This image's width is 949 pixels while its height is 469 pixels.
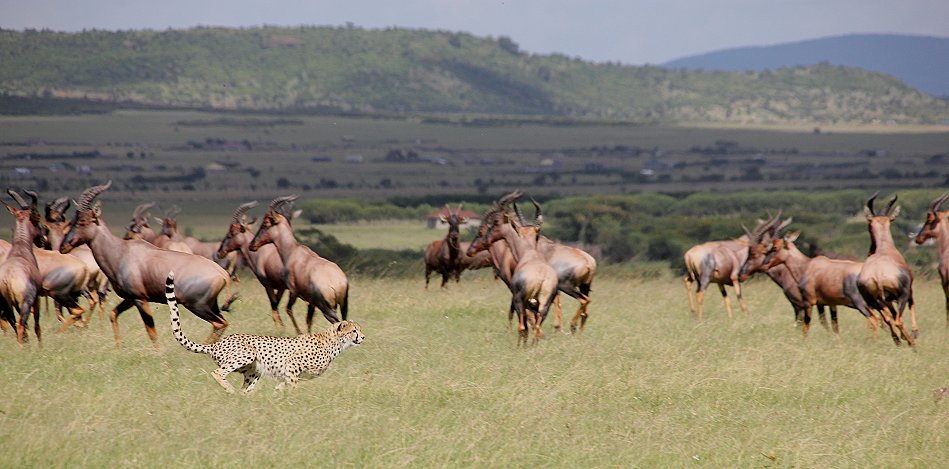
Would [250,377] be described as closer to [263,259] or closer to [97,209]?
[97,209]

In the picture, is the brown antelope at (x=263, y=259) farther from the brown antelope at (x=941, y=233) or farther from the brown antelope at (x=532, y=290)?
the brown antelope at (x=941, y=233)

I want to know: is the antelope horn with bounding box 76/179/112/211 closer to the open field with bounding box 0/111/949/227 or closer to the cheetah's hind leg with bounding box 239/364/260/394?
the cheetah's hind leg with bounding box 239/364/260/394

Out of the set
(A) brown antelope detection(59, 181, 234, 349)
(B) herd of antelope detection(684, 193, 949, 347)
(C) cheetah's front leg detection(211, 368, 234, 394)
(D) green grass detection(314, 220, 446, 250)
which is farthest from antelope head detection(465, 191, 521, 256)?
(D) green grass detection(314, 220, 446, 250)

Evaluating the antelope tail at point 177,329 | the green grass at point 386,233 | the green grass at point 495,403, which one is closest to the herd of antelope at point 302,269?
the green grass at point 495,403

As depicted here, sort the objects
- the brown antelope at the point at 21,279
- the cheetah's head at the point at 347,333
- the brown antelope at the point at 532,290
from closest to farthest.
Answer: the cheetah's head at the point at 347,333
the brown antelope at the point at 21,279
the brown antelope at the point at 532,290

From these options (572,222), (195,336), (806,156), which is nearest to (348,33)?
(806,156)

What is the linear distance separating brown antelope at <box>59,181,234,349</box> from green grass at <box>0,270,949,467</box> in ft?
1.46

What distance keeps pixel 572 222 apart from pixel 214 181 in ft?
138

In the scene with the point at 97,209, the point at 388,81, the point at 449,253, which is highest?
the point at 97,209

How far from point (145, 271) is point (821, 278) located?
8.15 m

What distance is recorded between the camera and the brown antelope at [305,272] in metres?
14.6

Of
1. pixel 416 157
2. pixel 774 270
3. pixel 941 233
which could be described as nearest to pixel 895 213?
pixel 941 233

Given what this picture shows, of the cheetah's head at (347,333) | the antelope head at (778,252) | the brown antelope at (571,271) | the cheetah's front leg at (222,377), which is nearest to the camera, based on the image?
the cheetah's front leg at (222,377)

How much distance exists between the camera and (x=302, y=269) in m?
15.1
